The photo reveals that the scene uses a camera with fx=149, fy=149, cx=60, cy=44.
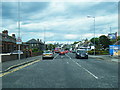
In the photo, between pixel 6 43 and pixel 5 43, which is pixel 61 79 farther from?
pixel 6 43

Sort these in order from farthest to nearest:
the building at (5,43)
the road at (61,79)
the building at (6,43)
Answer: the building at (5,43) → the building at (6,43) → the road at (61,79)

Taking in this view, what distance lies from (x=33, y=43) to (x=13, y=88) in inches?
3882

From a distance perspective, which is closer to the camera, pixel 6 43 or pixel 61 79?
pixel 61 79

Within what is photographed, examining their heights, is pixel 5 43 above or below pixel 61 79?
above

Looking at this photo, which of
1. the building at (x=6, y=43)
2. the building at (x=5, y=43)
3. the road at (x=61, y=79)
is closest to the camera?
the road at (x=61, y=79)

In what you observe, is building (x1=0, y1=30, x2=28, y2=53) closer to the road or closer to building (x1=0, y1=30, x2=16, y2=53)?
building (x1=0, y1=30, x2=16, y2=53)

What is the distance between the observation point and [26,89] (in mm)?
6223

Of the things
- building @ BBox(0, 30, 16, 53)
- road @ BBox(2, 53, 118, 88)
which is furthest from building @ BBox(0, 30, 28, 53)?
road @ BBox(2, 53, 118, 88)

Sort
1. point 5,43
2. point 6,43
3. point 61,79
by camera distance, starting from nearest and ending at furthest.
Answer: point 61,79 < point 5,43 < point 6,43

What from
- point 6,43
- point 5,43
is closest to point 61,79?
point 5,43

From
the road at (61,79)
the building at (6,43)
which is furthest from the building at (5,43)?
the road at (61,79)

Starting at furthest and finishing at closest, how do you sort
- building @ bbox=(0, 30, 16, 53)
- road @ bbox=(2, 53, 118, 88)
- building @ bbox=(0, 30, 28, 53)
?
building @ bbox=(0, 30, 16, 53) → building @ bbox=(0, 30, 28, 53) → road @ bbox=(2, 53, 118, 88)

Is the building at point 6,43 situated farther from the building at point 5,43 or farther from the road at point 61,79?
the road at point 61,79

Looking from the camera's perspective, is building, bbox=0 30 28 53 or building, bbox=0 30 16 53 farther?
building, bbox=0 30 16 53
